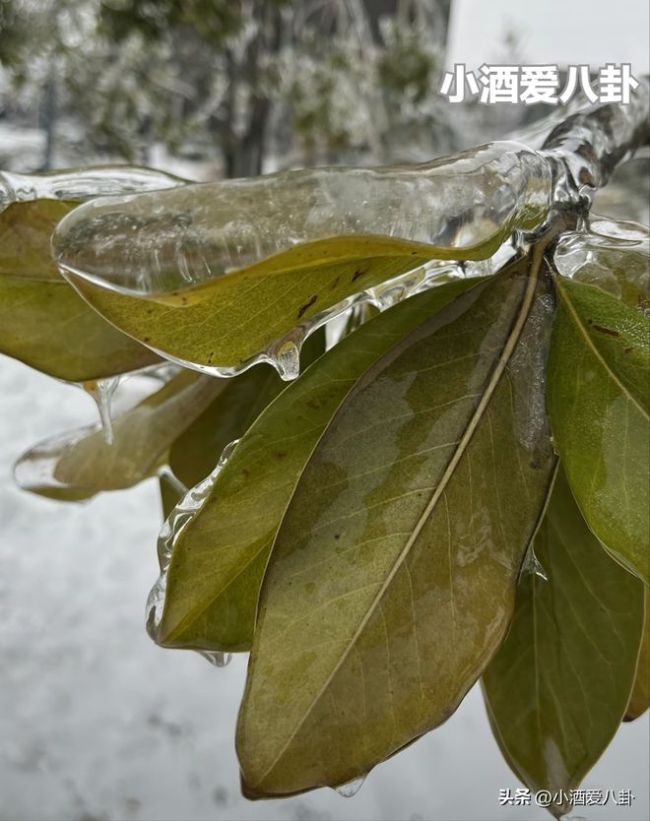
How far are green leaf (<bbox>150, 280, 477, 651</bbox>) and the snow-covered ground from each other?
18 centimetres

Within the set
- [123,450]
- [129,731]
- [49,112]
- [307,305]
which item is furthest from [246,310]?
[49,112]

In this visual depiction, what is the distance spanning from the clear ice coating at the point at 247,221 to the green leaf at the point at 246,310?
0.05ft

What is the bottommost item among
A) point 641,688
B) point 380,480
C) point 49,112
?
point 49,112

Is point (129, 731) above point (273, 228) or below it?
below

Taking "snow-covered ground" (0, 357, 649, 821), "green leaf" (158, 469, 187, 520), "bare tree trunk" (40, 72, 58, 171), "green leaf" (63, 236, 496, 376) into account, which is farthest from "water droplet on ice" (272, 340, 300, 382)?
"bare tree trunk" (40, 72, 58, 171)

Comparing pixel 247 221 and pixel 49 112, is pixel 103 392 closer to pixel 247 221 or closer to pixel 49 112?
pixel 247 221

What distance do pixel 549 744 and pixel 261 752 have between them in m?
0.12

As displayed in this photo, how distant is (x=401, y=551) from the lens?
189mm

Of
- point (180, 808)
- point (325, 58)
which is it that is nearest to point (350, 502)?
point (180, 808)

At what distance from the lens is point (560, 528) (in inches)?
9.8

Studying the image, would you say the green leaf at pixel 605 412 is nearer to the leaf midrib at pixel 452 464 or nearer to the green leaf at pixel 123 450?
the leaf midrib at pixel 452 464

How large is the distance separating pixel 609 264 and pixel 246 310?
3.7 inches

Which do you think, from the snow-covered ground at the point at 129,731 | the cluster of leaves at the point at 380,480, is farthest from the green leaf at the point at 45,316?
the snow-covered ground at the point at 129,731

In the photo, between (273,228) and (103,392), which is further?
(103,392)
